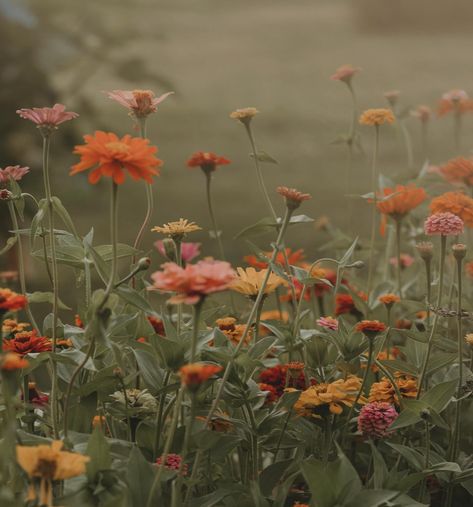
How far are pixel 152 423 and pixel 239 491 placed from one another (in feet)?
0.37

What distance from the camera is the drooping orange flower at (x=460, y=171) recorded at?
1.03m

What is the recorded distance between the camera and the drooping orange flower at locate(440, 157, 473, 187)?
103 centimetres

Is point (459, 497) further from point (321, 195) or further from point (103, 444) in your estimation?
point (321, 195)

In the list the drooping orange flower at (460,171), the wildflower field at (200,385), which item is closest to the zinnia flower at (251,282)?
the wildflower field at (200,385)

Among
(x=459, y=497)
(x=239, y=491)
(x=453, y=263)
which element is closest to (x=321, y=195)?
(x=453, y=263)

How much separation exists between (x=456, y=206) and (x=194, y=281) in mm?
373

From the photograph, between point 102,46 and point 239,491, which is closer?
point 239,491

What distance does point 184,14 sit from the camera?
4953mm

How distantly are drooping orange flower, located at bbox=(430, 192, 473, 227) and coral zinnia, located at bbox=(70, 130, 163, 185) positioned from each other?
341 mm

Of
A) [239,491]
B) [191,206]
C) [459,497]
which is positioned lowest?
[191,206]

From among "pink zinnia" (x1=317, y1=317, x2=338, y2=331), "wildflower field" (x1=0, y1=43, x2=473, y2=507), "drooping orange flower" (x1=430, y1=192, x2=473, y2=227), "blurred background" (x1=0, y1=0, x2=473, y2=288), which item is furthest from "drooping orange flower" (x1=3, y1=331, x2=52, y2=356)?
"blurred background" (x1=0, y1=0, x2=473, y2=288)

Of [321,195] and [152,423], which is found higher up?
[152,423]

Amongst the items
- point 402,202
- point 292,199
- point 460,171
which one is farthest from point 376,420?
point 460,171

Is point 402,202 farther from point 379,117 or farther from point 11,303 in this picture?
point 11,303
